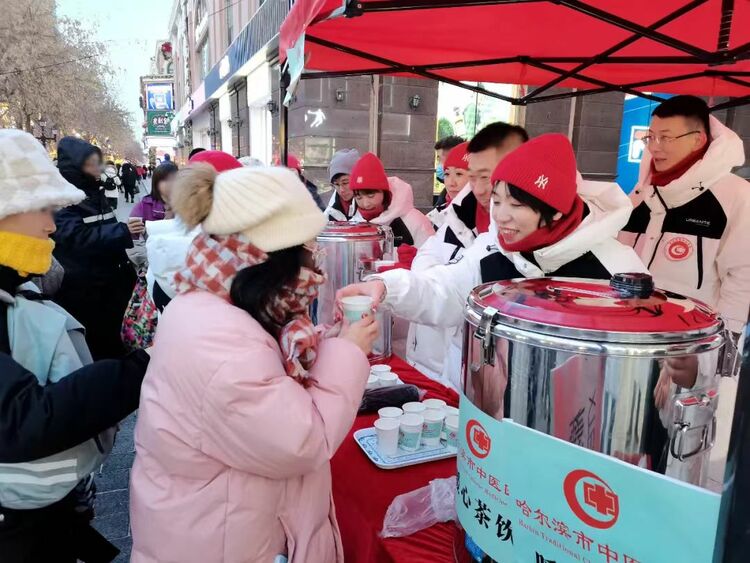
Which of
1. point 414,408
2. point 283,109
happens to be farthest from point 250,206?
point 283,109

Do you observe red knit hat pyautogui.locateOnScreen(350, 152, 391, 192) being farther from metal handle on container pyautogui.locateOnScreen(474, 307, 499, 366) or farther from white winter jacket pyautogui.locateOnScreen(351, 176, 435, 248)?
metal handle on container pyautogui.locateOnScreen(474, 307, 499, 366)

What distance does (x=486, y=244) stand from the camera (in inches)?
79.1

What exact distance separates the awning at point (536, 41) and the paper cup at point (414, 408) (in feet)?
5.10

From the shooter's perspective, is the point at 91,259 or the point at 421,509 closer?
the point at 421,509

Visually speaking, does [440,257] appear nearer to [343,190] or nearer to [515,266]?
[515,266]

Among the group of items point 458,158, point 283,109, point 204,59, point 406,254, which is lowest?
point 406,254

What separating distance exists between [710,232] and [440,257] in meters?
1.40

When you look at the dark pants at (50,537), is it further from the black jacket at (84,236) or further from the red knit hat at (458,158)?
the red knit hat at (458,158)

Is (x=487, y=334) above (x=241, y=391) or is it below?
above

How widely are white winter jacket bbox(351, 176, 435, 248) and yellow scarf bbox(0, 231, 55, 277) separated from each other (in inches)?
109

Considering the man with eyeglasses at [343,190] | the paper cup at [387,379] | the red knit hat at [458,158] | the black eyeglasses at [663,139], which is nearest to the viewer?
the paper cup at [387,379]

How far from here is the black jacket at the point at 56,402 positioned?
1.13m

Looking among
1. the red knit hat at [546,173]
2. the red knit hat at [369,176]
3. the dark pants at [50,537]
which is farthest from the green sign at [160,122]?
the red knit hat at [546,173]

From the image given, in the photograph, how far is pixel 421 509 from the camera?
1.29m
